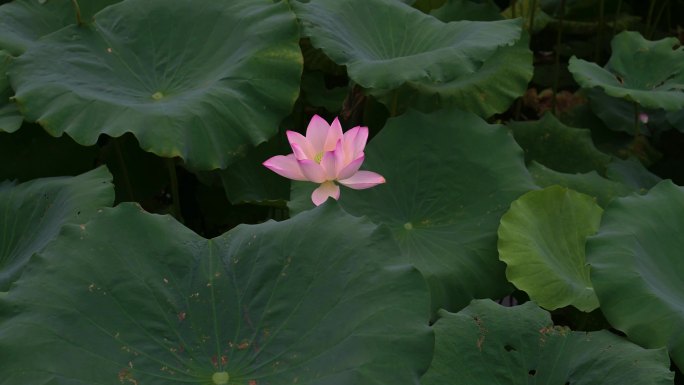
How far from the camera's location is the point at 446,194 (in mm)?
1854

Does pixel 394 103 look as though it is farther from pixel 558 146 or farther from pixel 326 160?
pixel 326 160

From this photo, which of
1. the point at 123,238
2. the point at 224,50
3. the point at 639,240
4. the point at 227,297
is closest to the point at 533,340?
the point at 639,240

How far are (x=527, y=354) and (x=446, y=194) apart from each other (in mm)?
459

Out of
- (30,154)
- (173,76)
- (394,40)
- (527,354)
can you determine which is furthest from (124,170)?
(527,354)

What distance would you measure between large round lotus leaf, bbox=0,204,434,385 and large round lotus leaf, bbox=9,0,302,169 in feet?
1.11

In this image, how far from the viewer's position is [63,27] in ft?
6.97

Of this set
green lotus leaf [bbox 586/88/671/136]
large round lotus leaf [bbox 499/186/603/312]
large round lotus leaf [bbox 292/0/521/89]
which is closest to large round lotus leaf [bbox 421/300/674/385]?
large round lotus leaf [bbox 499/186/603/312]

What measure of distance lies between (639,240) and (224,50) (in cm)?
84

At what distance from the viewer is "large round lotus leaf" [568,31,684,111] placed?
2.17 meters

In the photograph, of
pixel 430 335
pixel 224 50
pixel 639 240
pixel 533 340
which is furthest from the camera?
pixel 224 50

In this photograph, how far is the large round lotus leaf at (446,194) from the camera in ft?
5.63

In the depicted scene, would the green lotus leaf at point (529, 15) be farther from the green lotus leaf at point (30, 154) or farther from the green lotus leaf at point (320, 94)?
the green lotus leaf at point (30, 154)

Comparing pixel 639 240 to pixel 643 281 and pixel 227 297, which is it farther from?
pixel 227 297

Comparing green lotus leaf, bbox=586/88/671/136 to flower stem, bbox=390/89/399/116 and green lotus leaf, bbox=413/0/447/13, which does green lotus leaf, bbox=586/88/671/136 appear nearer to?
green lotus leaf, bbox=413/0/447/13
